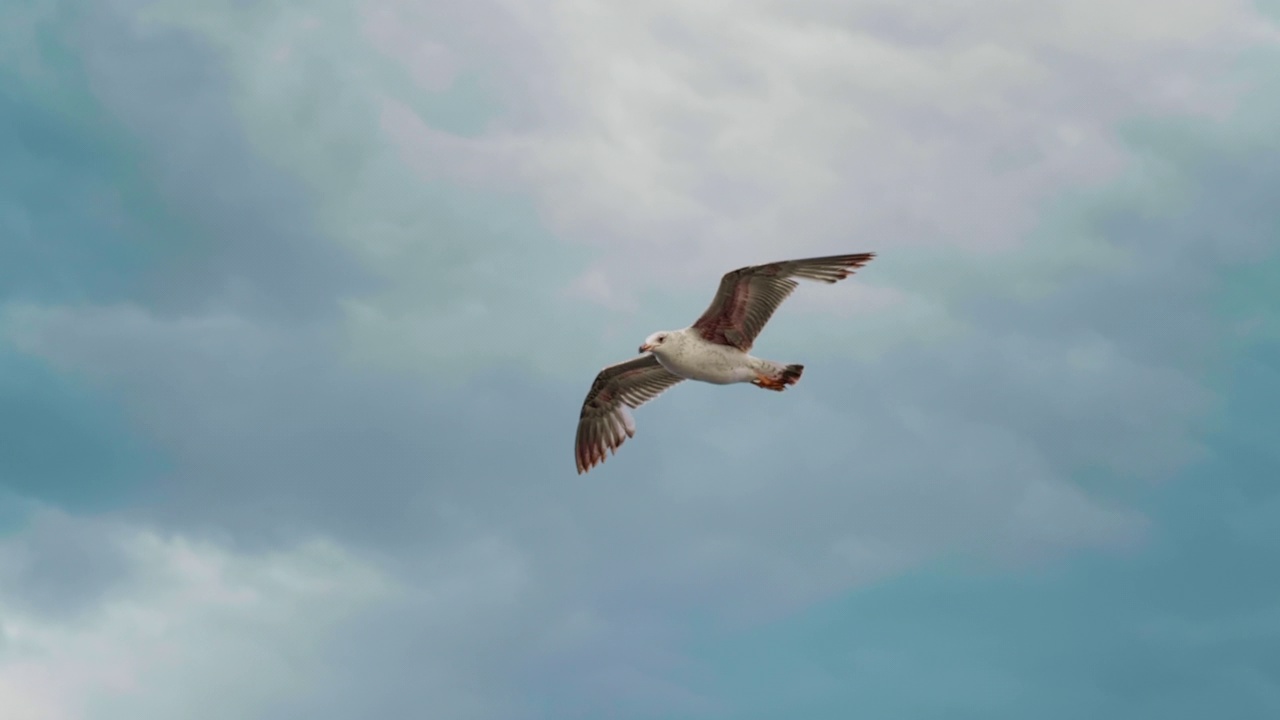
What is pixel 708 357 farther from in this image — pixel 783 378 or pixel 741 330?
pixel 783 378

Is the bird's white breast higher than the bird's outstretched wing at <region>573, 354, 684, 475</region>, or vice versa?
the bird's outstretched wing at <region>573, 354, 684, 475</region>

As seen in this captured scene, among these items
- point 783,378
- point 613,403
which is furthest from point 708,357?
point 613,403

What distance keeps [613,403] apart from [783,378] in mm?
6754

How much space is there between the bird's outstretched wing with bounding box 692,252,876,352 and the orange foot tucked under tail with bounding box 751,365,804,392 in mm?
856

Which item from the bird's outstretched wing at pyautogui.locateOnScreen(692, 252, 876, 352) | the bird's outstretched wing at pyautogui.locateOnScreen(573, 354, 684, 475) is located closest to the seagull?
the bird's outstretched wing at pyautogui.locateOnScreen(692, 252, 876, 352)

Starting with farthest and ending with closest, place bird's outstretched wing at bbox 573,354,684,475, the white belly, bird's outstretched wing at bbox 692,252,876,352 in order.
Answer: bird's outstretched wing at bbox 573,354,684,475, the white belly, bird's outstretched wing at bbox 692,252,876,352

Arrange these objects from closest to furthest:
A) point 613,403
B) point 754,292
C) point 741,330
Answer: point 754,292 < point 741,330 < point 613,403

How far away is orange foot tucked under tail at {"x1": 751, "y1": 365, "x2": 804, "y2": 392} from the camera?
33.4 m

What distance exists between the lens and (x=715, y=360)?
33.4 m

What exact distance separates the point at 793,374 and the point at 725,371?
1648 mm

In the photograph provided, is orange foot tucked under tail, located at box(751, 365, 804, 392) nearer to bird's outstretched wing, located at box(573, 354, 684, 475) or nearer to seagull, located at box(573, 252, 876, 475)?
seagull, located at box(573, 252, 876, 475)

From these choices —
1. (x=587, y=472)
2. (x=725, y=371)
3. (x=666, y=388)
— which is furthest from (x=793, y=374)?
(x=587, y=472)

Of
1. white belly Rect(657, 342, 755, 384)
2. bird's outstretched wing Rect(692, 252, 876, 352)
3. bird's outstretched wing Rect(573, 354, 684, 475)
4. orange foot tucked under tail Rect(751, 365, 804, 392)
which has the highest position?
bird's outstretched wing Rect(573, 354, 684, 475)

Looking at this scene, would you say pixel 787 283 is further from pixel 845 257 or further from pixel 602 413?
pixel 602 413
